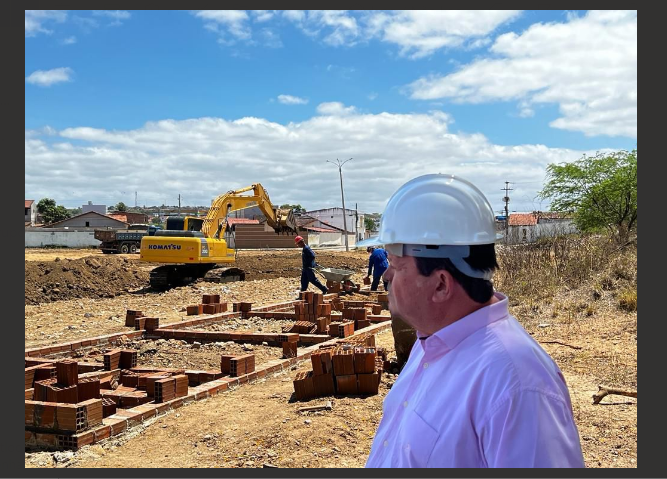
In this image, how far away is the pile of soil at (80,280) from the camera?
17.9 meters

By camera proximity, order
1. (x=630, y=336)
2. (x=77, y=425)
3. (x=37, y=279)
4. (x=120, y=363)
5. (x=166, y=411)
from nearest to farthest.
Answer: (x=77, y=425) → (x=166, y=411) → (x=120, y=363) → (x=630, y=336) → (x=37, y=279)

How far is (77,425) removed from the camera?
516 cm

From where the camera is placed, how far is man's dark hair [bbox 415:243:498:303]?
160 centimetres

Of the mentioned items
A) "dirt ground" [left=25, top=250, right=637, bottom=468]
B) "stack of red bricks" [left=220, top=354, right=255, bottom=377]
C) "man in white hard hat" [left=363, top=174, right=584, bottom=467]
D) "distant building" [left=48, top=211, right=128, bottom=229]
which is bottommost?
"dirt ground" [left=25, top=250, right=637, bottom=468]

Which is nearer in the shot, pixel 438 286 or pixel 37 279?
pixel 438 286

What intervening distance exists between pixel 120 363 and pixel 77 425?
281 cm

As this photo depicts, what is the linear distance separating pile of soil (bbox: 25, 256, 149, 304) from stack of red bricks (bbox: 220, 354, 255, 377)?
468 inches

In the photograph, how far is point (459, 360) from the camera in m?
1.53

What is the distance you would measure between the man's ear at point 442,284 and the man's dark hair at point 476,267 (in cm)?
1

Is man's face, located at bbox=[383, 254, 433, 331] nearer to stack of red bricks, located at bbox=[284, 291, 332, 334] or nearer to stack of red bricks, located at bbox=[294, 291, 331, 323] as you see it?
stack of red bricks, located at bbox=[284, 291, 332, 334]

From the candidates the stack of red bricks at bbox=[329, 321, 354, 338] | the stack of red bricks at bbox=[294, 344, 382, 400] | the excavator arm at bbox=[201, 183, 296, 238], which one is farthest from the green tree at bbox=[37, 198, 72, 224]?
the stack of red bricks at bbox=[294, 344, 382, 400]

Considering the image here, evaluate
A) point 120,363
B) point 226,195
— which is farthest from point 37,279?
point 120,363

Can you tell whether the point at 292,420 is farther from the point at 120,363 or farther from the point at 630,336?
the point at 630,336

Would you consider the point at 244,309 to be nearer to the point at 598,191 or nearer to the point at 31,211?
the point at 598,191
